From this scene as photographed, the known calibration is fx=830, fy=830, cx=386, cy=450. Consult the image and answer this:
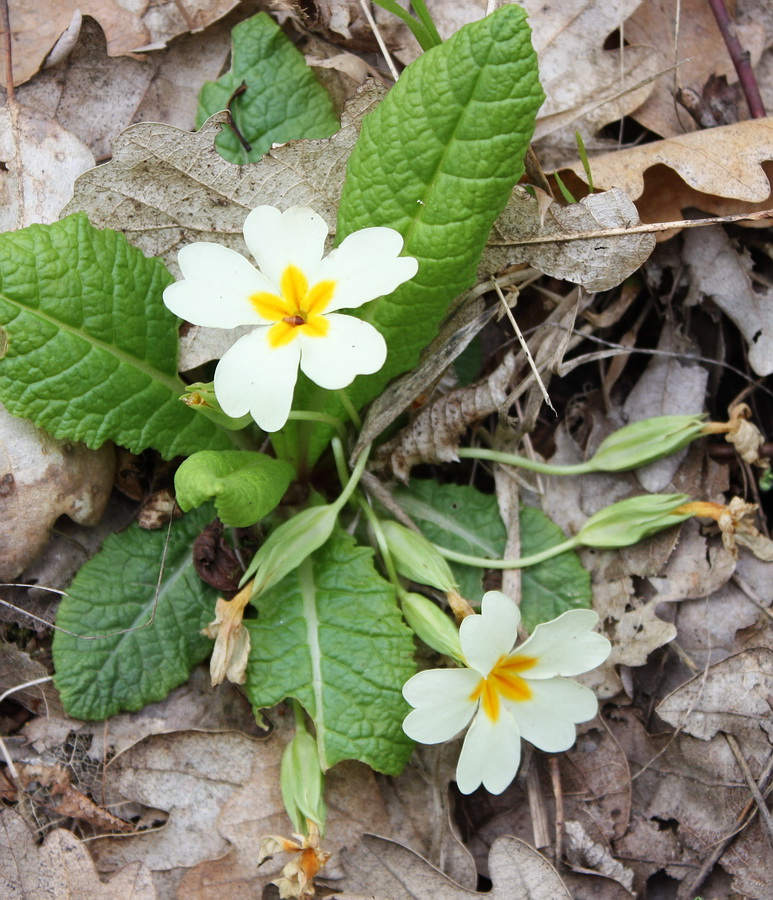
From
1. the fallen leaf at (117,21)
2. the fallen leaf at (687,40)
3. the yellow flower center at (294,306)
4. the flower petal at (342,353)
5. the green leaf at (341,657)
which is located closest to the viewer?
the flower petal at (342,353)

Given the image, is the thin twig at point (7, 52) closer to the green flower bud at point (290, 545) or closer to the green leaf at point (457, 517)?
the green flower bud at point (290, 545)

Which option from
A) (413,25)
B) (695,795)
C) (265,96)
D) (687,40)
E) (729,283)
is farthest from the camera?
(687,40)

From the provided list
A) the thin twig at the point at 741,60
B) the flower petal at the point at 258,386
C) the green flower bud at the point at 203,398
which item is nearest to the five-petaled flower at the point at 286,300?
the flower petal at the point at 258,386

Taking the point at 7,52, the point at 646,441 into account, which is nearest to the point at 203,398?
the point at 646,441

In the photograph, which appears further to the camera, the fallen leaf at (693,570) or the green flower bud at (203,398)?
the fallen leaf at (693,570)

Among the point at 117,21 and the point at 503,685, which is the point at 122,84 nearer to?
the point at 117,21

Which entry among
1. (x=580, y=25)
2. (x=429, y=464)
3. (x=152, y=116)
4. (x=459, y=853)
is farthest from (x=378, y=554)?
(x=580, y=25)

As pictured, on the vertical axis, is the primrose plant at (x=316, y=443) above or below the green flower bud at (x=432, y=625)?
above

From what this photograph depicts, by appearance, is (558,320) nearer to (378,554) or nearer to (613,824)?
(378,554)
